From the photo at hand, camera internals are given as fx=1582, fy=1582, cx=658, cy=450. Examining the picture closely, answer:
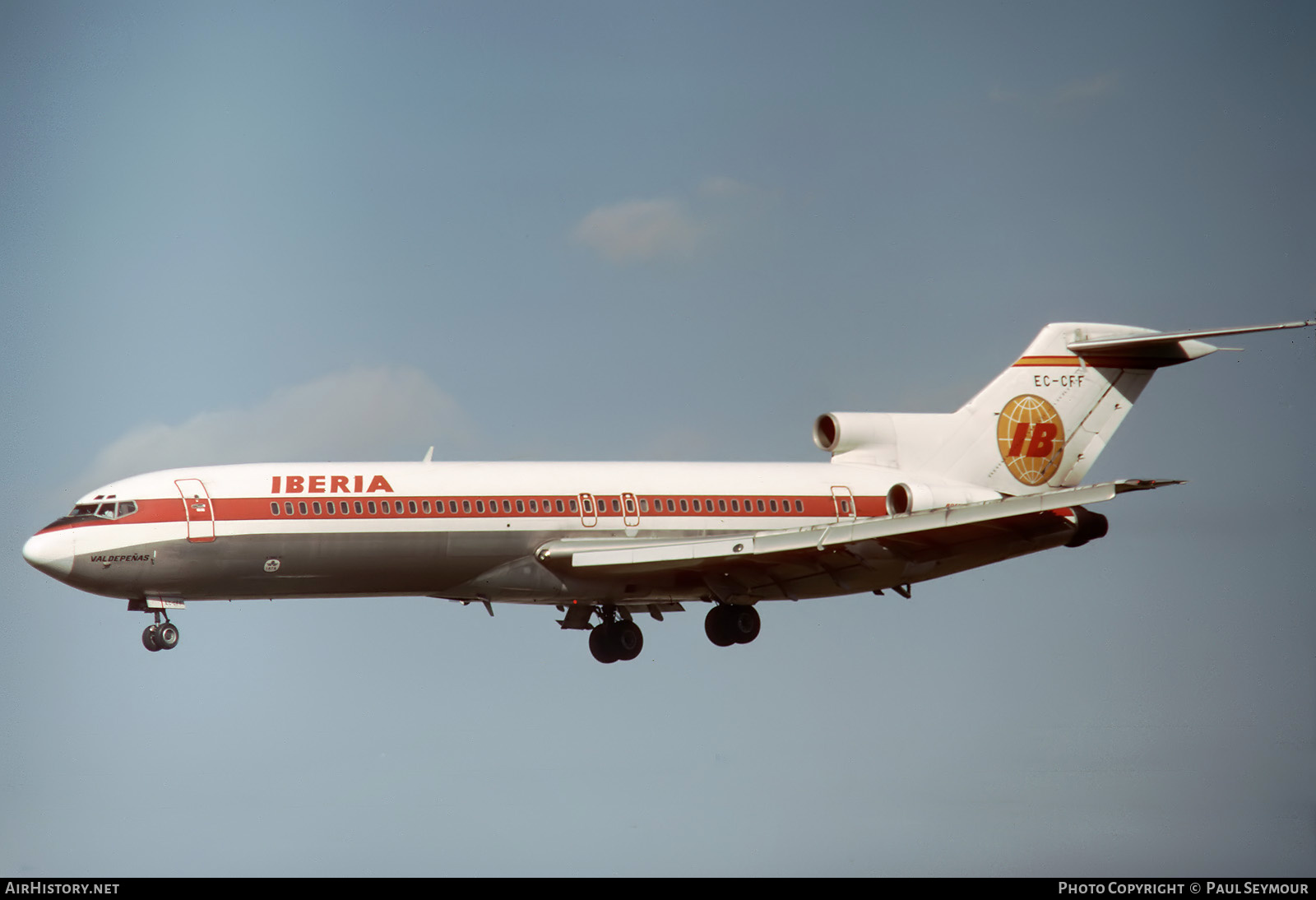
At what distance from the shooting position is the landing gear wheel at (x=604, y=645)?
44938mm

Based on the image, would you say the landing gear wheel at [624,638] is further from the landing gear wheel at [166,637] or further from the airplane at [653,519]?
the landing gear wheel at [166,637]

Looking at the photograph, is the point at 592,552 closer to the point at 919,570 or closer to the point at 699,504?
the point at 699,504

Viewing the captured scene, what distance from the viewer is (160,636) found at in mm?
37281

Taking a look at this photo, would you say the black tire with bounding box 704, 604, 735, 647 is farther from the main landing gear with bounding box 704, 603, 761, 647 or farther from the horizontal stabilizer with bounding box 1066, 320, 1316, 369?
the horizontal stabilizer with bounding box 1066, 320, 1316, 369

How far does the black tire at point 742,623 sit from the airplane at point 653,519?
0.15ft

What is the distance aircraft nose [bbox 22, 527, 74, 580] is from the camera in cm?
3672

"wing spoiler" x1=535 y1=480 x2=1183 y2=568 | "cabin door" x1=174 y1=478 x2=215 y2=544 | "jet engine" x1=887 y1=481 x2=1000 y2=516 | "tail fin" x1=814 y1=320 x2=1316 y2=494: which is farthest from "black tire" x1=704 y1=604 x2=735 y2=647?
"cabin door" x1=174 y1=478 x2=215 y2=544

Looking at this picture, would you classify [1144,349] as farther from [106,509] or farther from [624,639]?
[106,509]

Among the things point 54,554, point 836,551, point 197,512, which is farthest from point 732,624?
point 54,554

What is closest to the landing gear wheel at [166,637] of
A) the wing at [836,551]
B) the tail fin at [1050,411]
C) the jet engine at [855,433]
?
the wing at [836,551]

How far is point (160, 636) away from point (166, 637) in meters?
0.17

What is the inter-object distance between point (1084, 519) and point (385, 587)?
716 inches

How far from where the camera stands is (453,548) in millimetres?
39188

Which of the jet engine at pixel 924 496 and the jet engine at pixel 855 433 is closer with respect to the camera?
the jet engine at pixel 924 496
